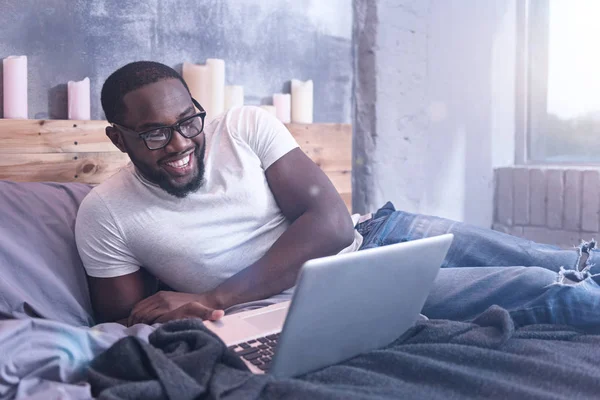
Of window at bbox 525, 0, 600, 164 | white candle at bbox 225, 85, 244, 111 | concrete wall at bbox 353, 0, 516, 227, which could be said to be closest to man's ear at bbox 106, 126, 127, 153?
white candle at bbox 225, 85, 244, 111

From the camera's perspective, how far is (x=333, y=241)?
156 centimetres

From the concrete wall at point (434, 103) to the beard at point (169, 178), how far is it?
1.24 metres

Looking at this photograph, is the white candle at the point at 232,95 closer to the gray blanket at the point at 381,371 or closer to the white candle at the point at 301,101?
the white candle at the point at 301,101

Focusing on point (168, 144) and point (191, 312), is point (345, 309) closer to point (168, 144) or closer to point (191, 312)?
point (191, 312)

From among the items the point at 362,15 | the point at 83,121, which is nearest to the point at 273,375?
the point at 83,121

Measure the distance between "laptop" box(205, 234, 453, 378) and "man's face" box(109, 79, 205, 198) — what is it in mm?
522

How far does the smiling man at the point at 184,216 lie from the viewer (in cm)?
149

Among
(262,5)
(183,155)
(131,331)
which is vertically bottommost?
(131,331)

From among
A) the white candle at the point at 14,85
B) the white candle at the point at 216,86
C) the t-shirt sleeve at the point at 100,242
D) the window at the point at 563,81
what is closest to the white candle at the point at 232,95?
the white candle at the point at 216,86

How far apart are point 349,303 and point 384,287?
0.22 feet

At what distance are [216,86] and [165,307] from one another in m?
0.98

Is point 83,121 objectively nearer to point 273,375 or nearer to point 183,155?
point 183,155

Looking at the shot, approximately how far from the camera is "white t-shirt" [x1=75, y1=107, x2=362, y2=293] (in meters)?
1.50

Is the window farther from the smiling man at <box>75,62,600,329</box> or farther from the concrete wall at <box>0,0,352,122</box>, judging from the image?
the smiling man at <box>75,62,600,329</box>
